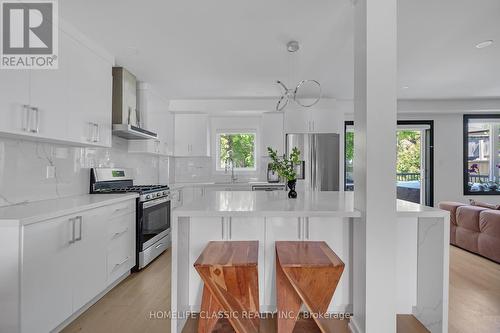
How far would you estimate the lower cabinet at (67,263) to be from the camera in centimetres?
164

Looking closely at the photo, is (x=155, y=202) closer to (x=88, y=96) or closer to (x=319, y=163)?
(x=88, y=96)

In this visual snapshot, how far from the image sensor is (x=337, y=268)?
145 centimetres

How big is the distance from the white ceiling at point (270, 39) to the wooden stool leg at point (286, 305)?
1.98 meters

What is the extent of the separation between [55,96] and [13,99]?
0.39m

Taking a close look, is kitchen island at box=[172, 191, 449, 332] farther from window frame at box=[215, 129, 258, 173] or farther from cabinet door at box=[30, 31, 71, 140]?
window frame at box=[215, 129, 258, 173]

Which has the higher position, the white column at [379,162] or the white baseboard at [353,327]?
the white column at [379,162]

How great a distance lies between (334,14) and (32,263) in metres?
2.76

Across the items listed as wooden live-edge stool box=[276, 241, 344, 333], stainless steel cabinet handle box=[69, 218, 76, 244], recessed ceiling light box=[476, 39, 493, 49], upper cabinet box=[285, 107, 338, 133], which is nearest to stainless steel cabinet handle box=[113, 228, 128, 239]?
stainless steel cabinet handle box=[69, 218, 76, 244]

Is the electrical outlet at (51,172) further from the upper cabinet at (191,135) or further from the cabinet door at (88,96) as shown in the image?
the upper cabinet at (191,135)

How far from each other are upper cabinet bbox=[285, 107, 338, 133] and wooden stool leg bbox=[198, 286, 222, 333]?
11.8 ft

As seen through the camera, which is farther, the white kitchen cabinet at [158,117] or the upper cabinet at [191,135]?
the upper cabinet at [191,135]

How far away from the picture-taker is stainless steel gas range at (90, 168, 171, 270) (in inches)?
121

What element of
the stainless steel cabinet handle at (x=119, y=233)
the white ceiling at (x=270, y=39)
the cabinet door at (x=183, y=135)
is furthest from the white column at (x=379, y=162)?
the cabinet door at (x=183, y=135)

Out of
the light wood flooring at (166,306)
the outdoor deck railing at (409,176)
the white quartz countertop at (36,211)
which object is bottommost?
the light wood flooring at (166,306)
